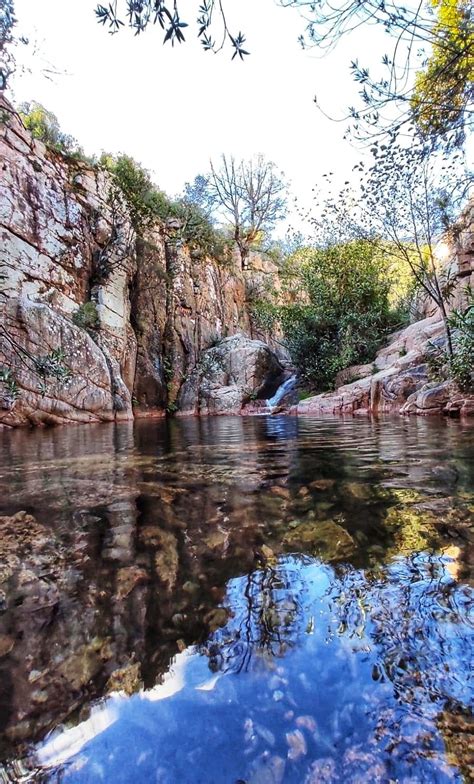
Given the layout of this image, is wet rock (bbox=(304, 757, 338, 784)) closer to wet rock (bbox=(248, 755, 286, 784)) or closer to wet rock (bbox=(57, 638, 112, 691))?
wet rock (bbox=(248, 755, 286, 784))

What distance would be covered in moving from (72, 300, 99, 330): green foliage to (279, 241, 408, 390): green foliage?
742 cm

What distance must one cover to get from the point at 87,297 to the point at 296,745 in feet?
45.9

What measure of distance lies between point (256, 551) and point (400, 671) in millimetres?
784

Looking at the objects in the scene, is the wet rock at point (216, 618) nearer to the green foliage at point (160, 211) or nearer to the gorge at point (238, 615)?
the gorge at point (238, 615)

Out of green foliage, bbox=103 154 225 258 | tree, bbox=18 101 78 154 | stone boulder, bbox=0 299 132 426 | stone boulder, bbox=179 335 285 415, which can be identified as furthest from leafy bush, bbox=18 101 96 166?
stone boulder, bbox=179 335 285 415

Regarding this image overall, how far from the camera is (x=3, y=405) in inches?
377

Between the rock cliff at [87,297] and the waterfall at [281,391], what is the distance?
38.5 inches

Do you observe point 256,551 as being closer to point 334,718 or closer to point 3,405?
point 334,718

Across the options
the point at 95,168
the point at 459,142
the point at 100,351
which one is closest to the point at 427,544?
the point at 459,142

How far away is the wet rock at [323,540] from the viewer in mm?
1579

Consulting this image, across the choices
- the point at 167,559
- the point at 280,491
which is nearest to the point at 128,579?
the point at 167,559


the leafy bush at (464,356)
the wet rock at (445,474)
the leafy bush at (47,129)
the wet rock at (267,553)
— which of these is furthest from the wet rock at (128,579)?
the leafy bush at (47,129)

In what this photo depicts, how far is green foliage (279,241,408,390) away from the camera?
14820 millimetres

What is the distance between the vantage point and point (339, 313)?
15414 millimetres
